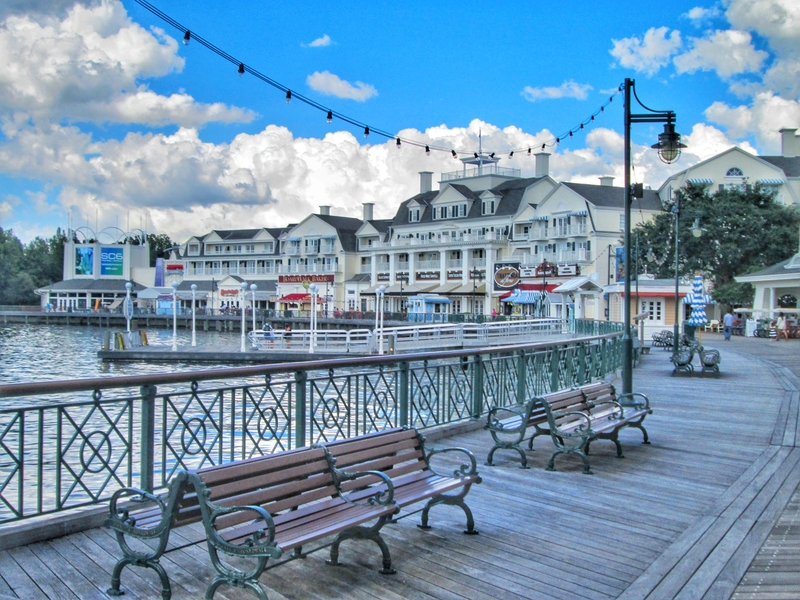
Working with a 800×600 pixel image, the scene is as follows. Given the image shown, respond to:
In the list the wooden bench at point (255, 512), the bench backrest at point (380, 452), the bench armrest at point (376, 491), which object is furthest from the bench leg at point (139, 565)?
the bench backrest at point (380, 452)

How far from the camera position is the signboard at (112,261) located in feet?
343

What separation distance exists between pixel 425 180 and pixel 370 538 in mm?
84937

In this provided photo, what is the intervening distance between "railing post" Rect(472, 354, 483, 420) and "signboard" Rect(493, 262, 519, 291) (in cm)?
5639

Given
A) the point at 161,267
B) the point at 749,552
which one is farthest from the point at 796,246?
the point at 161,267

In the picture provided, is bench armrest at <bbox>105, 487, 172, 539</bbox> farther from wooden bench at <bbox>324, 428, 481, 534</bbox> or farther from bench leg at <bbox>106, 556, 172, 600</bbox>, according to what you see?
wooden bench at <bbox>324, 428, 481, 534</bbox>

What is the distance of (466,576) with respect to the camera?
4738 millimetres

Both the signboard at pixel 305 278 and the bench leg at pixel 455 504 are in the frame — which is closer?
the bench leg at pixel 455 504

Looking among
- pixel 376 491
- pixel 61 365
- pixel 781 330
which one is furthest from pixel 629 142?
pixel 61 365

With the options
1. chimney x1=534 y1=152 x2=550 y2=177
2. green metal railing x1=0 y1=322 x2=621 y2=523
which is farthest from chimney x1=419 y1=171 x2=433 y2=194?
green metal railing x1=0 y1=322 x2=621 y2=523

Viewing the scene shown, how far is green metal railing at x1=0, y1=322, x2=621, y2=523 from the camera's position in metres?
5.40

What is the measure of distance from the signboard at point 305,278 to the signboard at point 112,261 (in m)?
28.3

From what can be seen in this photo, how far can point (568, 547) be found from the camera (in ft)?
17.6

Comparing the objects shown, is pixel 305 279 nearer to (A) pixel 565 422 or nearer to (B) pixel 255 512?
(A) pixel 565 422

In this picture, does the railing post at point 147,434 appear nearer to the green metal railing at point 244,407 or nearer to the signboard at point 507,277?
the green metal railing at point 244,407
